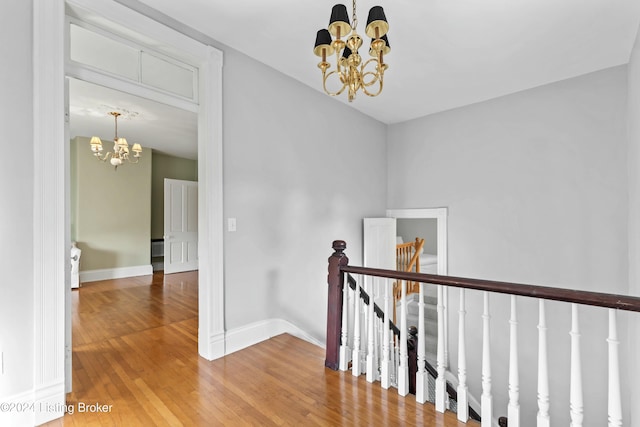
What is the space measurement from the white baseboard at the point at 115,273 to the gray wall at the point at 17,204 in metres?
4.66

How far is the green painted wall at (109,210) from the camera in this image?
5762 millimetres

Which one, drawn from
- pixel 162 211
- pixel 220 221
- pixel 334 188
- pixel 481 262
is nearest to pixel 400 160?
pixel 334 188

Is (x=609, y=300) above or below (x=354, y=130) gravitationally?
below

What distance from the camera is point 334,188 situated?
13.4 ft

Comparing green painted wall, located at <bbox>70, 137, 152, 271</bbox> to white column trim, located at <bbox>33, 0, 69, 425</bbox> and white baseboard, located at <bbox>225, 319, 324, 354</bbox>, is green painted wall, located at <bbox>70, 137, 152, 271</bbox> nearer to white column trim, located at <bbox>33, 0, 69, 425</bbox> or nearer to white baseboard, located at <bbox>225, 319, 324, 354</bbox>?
white baseboard, located at <bbox>225, 319, 324, 354</bbox>

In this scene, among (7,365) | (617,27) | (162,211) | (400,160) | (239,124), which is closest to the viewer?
(7,365)

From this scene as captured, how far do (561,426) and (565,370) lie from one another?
22.6 inches

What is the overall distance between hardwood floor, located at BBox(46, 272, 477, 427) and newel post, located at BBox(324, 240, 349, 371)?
0.11 m

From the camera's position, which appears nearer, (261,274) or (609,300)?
(609,300)

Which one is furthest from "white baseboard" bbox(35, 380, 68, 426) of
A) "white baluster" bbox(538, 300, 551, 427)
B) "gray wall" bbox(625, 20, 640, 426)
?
"gray wall" bbox(625, 20, 640, 426)

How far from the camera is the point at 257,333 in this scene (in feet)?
9.87

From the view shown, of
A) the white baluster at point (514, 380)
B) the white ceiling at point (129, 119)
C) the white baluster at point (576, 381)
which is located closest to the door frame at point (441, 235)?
the white baluster at point (514, 380)

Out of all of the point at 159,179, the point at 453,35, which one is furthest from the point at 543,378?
the point at 159,179

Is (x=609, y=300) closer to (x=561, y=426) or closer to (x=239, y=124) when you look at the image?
(x=239, y=124)
